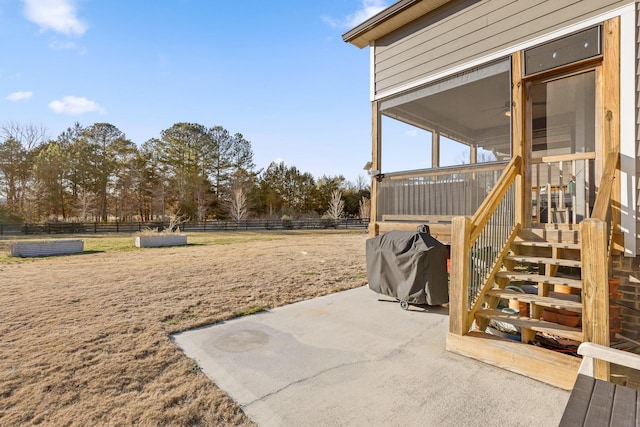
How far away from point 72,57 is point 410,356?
16.7 m

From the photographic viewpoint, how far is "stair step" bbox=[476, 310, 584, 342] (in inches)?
105

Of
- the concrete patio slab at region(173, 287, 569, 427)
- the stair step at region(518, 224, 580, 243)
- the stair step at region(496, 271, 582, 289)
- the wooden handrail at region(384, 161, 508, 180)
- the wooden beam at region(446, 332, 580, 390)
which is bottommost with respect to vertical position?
the concrete patio slab at region(173, 287, 569, 427)

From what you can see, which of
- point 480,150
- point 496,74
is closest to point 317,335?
point 496,74

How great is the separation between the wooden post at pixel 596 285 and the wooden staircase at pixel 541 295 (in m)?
0.36

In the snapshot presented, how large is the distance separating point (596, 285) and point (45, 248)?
1439cm

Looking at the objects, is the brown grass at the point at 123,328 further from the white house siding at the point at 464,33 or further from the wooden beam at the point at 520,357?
the white house siding at the point at 464,33

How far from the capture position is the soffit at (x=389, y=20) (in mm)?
5005

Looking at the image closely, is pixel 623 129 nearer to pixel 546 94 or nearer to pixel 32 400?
pixel 546 94

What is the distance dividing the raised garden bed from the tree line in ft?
51.2

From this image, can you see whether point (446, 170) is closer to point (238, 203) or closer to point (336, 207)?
point (238, 203)

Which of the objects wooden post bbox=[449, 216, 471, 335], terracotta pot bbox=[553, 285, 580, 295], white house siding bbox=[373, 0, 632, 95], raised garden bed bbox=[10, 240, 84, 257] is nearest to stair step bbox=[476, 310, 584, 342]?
wooden post bbox=[449, 216, 471, 335]

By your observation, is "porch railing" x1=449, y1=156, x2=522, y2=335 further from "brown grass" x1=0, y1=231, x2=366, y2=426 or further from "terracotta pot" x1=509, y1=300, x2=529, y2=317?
"brown grass" x1=0, y1=231, x2=366, y2=426

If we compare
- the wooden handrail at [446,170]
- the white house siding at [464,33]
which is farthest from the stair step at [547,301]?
the white house siding at [464,33]

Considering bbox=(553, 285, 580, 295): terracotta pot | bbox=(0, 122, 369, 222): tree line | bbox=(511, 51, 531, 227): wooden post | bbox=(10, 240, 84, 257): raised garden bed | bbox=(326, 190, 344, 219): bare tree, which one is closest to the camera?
bbox=(553, 285, 580, 295): terracotta pot
